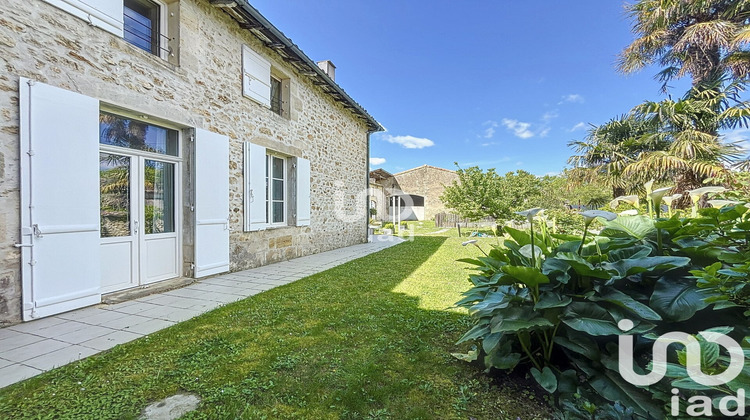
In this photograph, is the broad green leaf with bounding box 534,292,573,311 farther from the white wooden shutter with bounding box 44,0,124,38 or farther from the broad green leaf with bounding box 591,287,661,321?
the white wooden shutter with bounding box 44,0,124,38

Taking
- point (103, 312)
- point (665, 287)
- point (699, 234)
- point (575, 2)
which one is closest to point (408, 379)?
point (665, 287)

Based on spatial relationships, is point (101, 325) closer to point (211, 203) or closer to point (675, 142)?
point (211, 203)

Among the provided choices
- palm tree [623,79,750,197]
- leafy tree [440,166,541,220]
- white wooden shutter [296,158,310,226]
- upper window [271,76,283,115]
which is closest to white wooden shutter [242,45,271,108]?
upper window [271,76,283,115]

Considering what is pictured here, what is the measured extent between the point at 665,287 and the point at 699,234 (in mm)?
476

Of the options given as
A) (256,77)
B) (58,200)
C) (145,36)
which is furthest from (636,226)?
(256,77)

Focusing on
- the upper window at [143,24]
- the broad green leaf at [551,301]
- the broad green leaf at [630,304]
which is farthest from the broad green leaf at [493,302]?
the upper window at [143,24]

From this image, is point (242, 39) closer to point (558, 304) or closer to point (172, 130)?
point (172, 130)

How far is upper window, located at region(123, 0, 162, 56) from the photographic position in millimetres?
3833

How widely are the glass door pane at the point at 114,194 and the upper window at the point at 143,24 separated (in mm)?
1581

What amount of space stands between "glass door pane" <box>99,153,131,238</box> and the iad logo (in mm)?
4952

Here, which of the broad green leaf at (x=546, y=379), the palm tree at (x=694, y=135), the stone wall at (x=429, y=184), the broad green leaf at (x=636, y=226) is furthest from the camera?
the stone wall at (x=429, y=184)

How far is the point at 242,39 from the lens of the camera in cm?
534

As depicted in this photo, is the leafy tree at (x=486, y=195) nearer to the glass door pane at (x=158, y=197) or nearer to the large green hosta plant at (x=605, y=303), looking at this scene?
the glass door pane at (x=158, y=197)

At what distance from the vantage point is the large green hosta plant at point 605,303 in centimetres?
135
